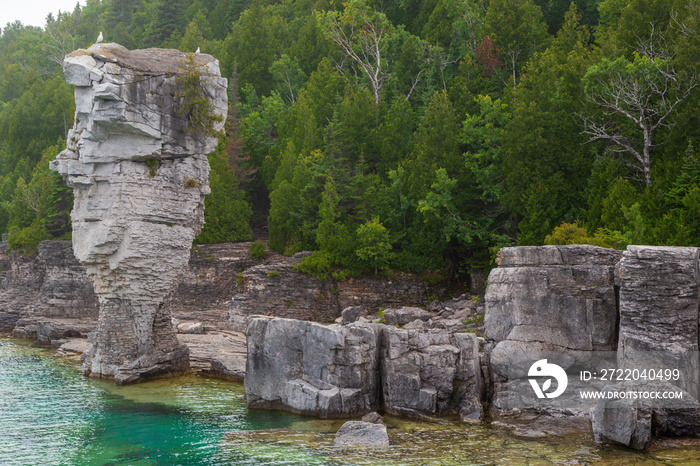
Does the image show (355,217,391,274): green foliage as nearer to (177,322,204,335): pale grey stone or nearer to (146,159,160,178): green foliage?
(177,322,204,335): pale grey stone

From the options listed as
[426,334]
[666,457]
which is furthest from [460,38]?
[666,457]

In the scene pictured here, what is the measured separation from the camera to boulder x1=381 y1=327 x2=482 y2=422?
16900 mm

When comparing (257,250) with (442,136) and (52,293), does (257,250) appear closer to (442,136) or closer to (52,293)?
(442,136)

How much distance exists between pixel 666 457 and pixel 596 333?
407 cm

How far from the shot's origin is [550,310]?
55.6 feet

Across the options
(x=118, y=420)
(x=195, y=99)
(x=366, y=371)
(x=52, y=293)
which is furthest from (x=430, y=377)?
(x=52, y=293)

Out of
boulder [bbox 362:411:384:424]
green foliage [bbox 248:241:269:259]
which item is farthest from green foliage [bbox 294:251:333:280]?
boulder [bbox 362:411:384:424]

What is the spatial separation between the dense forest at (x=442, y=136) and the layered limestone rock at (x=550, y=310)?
5.28 metres

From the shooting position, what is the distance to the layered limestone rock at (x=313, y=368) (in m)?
17.1

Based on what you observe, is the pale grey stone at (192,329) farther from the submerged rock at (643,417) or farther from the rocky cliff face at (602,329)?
the submerged rock at (643,417)

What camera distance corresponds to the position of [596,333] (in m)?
16.6

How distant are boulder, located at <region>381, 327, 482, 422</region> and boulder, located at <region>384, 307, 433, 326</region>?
9.88 meters

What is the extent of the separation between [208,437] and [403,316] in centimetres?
1333

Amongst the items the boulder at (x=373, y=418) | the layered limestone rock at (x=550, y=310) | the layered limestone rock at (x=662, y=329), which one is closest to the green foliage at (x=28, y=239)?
the boulder at (x=373, y=418)
